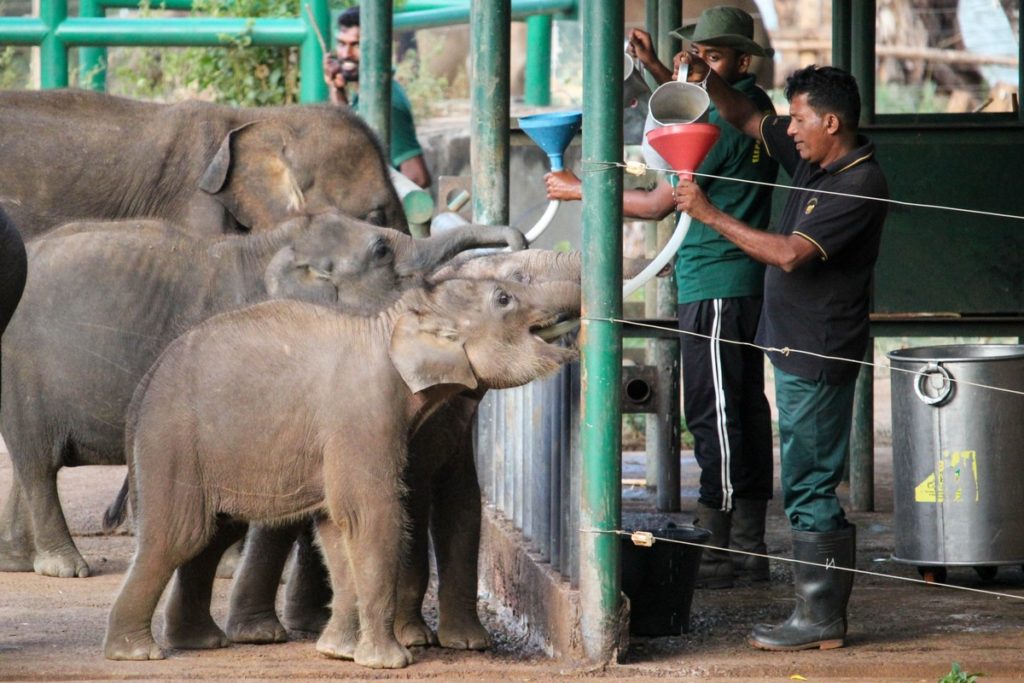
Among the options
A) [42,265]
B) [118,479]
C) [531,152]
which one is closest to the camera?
[42,265]

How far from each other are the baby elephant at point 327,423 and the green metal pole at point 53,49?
24.7 ft

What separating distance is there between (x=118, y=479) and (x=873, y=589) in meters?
4.86

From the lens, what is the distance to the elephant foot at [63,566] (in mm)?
7125

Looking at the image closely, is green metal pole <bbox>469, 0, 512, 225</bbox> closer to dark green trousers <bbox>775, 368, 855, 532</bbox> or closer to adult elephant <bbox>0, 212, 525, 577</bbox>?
adult elephant <bbox>0, 212, 525, 577</bbox>

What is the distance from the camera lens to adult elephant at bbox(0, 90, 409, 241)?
28.7 ft

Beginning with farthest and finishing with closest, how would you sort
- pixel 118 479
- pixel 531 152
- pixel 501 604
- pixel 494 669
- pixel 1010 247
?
pixel 531 152 → pixel 118 479 → pixel 1010 247 → pixel 501 604 → pixel 494 669

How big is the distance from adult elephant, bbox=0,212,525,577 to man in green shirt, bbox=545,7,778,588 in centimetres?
115

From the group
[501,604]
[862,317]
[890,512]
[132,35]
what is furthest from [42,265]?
[132,35]

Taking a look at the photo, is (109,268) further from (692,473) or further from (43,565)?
(692,473)

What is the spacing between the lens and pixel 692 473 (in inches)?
409

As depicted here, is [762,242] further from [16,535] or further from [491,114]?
[16,535]

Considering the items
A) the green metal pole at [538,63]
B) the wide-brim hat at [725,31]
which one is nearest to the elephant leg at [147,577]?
the wide-brim hat at [725,31]

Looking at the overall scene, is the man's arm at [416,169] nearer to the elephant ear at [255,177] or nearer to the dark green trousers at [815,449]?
the elephant ear at [255,177]

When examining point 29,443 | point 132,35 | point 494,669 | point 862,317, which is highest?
point 132,35
